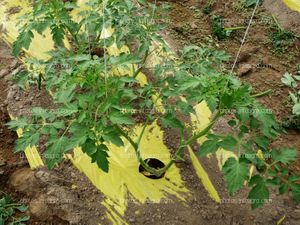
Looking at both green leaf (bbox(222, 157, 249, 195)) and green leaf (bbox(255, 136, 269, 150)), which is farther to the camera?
green leaf (bbox(255, 136, 269, 150))

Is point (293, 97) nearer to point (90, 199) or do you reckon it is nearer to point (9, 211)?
point (90, 199)

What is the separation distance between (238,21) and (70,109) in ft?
9.92

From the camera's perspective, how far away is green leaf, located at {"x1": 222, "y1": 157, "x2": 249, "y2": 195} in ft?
6.00

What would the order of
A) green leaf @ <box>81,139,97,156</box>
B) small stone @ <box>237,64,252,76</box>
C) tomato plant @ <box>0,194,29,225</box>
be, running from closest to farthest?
1. green leaf @ <box>81,139,97,156</box>
2. tomato plant @ <box>0,194,29,225</box>
3. small stone @ <box>237,64,252,76</box>

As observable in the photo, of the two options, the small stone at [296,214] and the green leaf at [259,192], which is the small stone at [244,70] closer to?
the small stone at [296,214]

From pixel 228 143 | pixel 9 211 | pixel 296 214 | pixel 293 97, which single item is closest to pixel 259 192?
pixel 228 143

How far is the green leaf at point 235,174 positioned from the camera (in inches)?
72.0

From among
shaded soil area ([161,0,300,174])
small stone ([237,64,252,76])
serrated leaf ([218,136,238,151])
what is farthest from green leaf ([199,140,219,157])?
small stone ([237,64,252,76])

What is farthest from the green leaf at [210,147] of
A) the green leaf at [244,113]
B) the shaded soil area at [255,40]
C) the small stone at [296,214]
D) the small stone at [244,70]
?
the small stone at [244,70]

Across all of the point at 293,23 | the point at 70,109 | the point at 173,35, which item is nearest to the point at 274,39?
the point at 293,23

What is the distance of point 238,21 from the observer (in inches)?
171

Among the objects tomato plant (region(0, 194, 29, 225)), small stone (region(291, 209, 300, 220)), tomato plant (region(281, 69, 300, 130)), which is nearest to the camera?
tomato plant (region(0, 194, 29, 225))

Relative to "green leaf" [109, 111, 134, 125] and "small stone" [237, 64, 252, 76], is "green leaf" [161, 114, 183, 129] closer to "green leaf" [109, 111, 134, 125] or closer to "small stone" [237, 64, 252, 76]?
"green leaf" [109, 111, 134, 125]

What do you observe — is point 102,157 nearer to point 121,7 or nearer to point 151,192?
point 151,192
